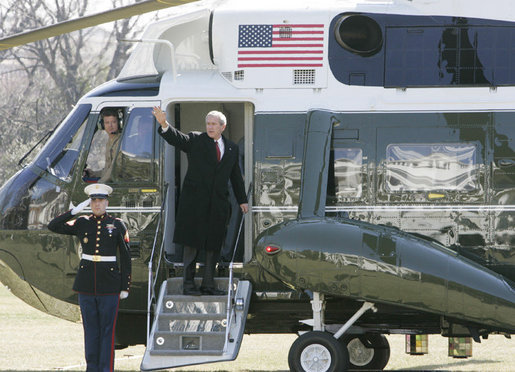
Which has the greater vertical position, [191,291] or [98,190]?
[98,190]

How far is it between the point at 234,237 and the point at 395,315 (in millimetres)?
1814

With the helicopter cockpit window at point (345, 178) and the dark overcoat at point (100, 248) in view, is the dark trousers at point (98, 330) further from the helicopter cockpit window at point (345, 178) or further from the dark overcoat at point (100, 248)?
the helicopter cockpit window at point (345, 178)

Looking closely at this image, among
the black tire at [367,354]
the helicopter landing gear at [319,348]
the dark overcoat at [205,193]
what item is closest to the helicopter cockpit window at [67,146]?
the dark overcoat at [205,193]

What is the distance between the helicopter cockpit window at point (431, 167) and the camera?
28.4ft

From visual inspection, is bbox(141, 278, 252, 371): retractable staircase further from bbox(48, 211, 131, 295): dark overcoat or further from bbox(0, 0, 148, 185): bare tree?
bbox(0, 0, 148, 185): bare tree

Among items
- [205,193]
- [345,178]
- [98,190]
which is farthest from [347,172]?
[98,190]

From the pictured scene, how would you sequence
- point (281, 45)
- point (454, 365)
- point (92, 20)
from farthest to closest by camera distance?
point (454, 365)
point (281, 45)
point (92, 20)

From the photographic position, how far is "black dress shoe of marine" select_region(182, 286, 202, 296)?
27.7 ft

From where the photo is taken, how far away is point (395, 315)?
913 centimetres

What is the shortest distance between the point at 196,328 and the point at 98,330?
35.2 inches

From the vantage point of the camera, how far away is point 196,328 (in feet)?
27.4

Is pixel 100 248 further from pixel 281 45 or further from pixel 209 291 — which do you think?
pixel 281 45

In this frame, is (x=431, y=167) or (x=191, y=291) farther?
(x=431, y=167)

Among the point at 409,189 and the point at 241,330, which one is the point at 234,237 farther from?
the point at 409,189
